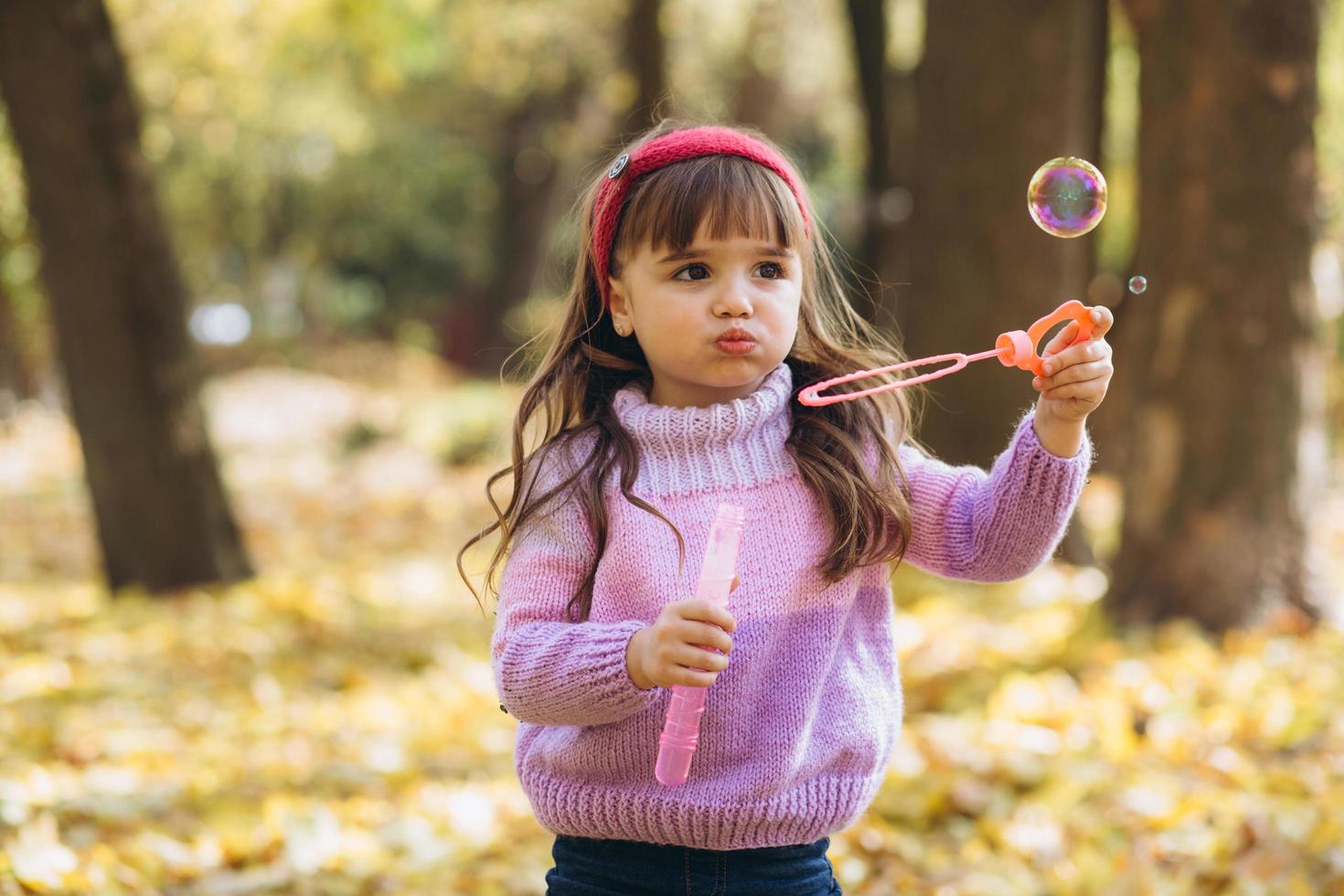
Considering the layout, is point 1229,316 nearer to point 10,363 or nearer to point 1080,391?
point 1080,391

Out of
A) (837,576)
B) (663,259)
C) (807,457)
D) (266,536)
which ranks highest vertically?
(663,259)

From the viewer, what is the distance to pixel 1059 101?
5.59 metres

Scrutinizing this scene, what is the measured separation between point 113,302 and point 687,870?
16.6ft

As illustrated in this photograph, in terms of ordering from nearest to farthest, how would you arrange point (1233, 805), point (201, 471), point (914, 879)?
point (914, 879) < point (1233, 805) < point (201, 471)

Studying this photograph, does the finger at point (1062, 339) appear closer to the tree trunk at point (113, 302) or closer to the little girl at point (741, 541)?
the little girl at point (741, 541)

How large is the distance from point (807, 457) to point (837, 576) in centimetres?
18

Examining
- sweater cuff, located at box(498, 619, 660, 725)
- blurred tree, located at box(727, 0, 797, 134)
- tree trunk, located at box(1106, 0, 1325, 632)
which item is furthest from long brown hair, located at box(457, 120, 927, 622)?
blurred tree, located at box(727, 0, 797, 134)

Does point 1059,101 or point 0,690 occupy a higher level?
point 1059,101

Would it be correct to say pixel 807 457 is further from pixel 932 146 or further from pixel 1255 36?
pixel 932 146

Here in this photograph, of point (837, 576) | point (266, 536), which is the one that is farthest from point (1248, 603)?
point (266, 536)

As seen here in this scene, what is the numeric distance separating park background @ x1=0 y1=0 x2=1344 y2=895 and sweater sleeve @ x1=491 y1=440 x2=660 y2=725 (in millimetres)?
322

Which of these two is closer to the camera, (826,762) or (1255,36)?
(826,762)

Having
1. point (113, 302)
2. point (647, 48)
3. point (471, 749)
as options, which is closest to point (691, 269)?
point (471, 749)

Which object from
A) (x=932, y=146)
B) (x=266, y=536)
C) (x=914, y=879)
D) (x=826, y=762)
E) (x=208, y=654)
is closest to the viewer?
(x=826, y=762)
